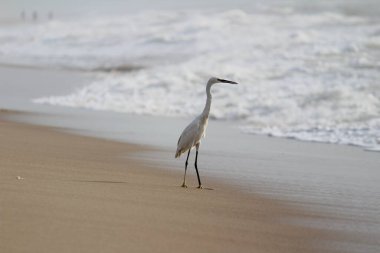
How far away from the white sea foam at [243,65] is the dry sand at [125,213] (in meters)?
4.73

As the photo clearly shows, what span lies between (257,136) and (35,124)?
3.54 m

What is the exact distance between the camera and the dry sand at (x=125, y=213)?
16.8 ft

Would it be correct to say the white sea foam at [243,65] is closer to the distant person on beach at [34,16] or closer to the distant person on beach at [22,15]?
the distant person on beach at [34,16]

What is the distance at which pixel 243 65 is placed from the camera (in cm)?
2058

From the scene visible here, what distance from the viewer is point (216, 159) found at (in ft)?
32.4

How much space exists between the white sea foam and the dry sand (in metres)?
4.73

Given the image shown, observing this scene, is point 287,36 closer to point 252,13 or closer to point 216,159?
point 252,13

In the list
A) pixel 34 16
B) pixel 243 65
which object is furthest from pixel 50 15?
→ pixel 243 65

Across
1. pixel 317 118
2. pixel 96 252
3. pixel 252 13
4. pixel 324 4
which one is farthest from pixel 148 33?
pixel 96 252

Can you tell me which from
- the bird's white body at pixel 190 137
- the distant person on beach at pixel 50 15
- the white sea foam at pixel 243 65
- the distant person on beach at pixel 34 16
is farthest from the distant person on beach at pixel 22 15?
the bird's white body at pixel 190 137

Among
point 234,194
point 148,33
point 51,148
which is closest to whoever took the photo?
point 234,194

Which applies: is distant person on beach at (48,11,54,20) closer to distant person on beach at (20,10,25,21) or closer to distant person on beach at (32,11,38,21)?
distant person on beach at (32,11,38,21)

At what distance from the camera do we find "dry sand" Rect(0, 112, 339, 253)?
5109mm

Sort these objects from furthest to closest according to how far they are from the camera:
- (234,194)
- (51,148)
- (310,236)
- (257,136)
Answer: (257,136) < (51,148) < (234,194) < (310,236)
